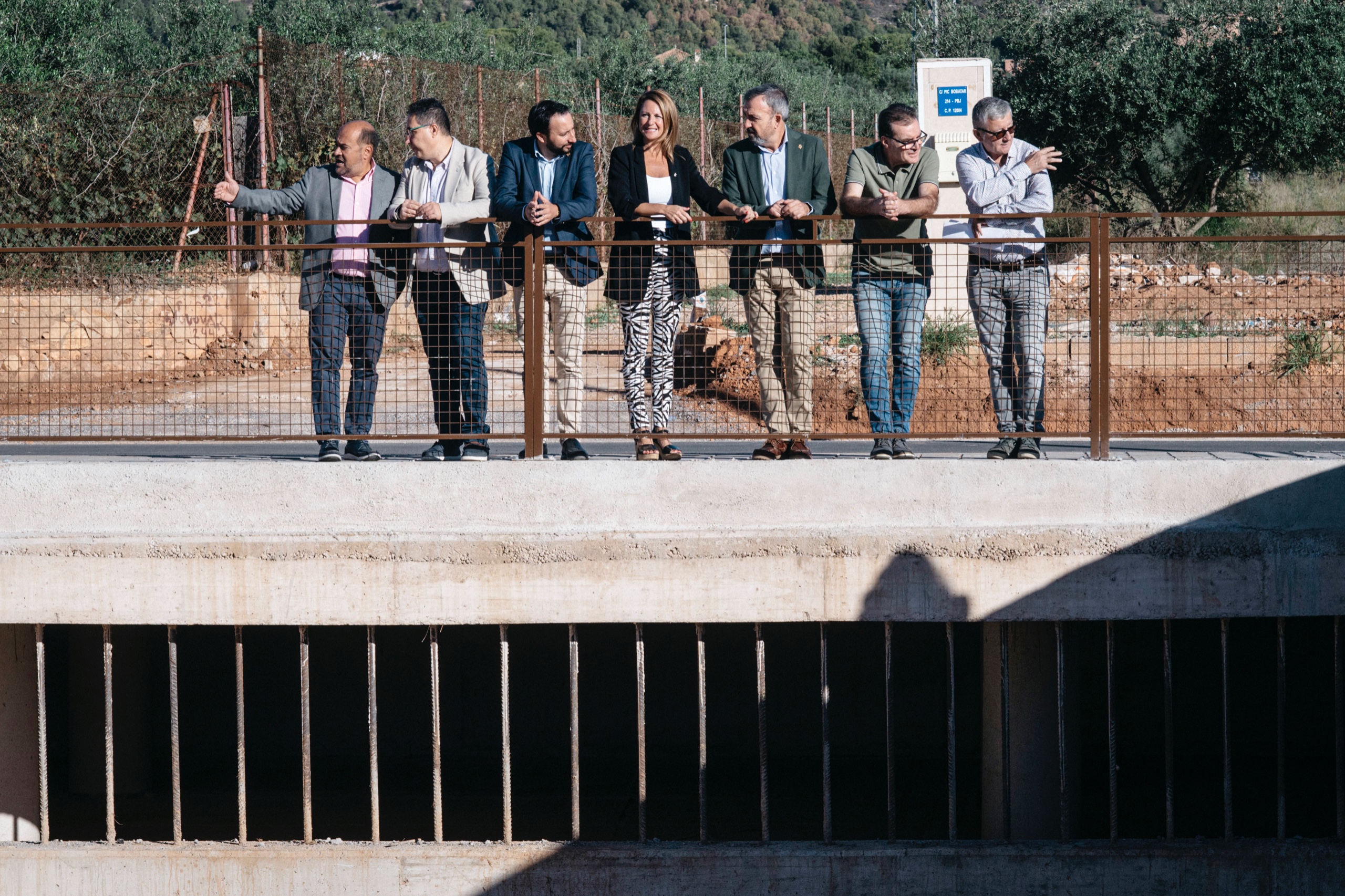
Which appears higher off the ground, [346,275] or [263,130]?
[263,130]

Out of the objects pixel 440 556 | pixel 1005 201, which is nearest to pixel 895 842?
pixel 440 556

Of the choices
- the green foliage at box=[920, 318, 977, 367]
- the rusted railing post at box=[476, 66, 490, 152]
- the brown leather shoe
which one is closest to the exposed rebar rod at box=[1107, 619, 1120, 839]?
the brown leather shoe

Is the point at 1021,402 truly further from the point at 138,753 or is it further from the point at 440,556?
the point at 138,753

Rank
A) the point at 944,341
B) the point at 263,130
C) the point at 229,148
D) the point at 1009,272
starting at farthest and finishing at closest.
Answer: the point at 263,130
the point at 229,148
the point at 944,341
the point at 1009,272

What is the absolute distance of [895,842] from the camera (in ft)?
20.3

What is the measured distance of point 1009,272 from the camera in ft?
20.9

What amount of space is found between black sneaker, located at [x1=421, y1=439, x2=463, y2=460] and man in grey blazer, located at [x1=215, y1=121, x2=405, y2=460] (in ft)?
1.00

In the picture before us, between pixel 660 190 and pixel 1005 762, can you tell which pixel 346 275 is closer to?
pixel 660 190

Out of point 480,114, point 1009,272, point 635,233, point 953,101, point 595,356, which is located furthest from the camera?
point 480,114

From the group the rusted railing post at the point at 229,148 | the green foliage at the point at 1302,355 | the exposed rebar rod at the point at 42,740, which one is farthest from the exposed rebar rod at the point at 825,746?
Answer: the rusted railing post at the point at 229,148

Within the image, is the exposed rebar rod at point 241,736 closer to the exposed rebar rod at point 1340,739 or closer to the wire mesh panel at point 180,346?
the wire mesh panel at point 180,346

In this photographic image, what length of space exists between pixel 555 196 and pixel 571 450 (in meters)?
1.30

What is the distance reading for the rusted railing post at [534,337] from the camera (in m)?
6.04

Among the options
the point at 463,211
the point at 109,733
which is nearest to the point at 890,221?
the point at 463,211
